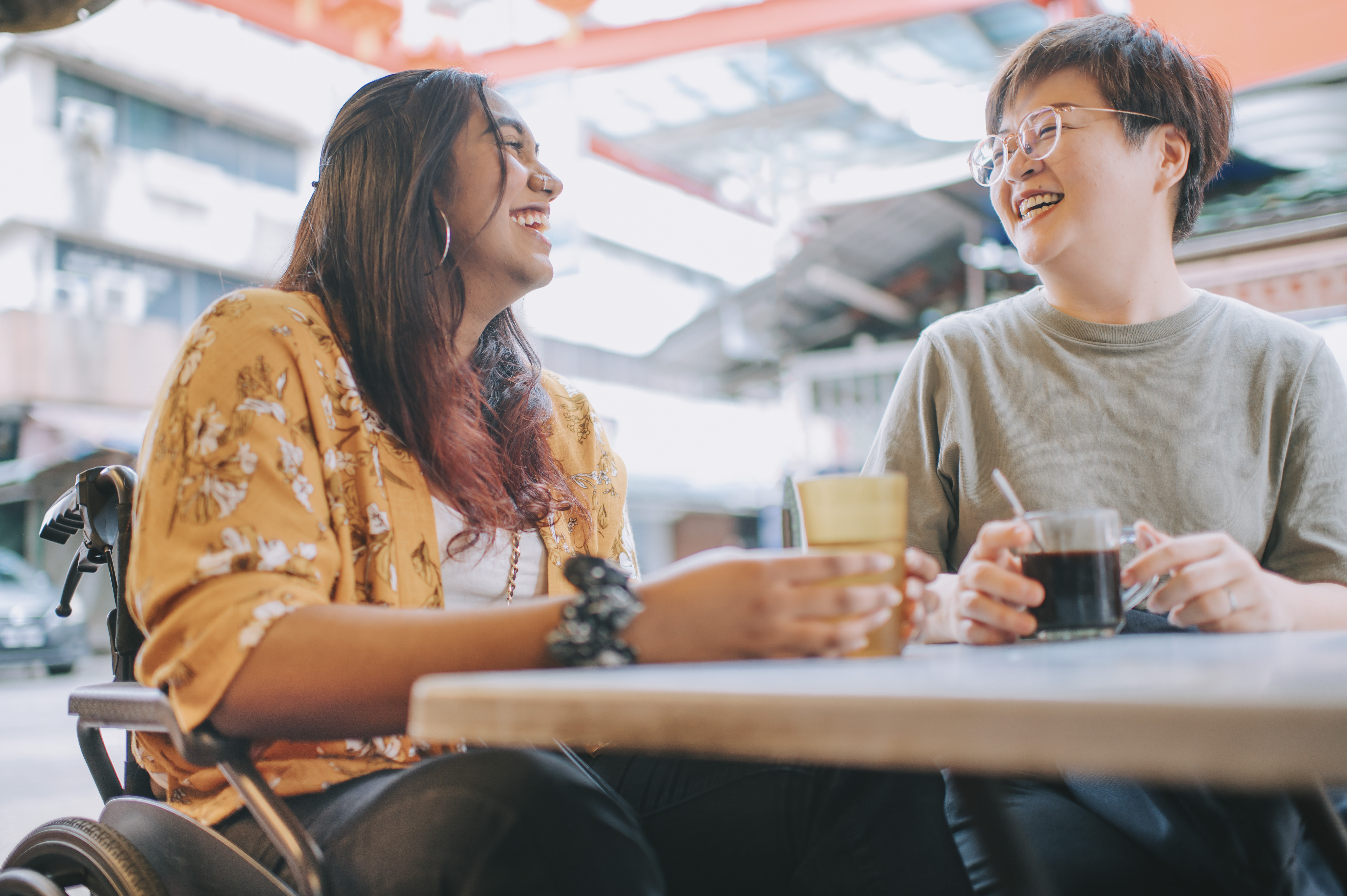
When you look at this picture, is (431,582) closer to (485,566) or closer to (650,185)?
(485,566)

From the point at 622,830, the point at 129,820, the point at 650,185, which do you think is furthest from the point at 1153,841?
the point at 650,185

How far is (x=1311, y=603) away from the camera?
95cm

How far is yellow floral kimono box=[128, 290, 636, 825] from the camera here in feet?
2.50

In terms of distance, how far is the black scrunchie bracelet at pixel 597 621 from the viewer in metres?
0.64

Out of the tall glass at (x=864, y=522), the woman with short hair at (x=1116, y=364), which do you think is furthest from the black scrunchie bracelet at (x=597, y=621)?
the woman with short hair at (x=1116, y=364)

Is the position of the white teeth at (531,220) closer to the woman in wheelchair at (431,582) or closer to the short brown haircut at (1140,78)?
the woman in wheelchair at (431,582)

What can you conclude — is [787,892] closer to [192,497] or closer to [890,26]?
[192,497]

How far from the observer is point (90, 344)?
784cm

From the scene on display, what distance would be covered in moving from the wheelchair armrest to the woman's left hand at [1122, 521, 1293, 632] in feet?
2.37

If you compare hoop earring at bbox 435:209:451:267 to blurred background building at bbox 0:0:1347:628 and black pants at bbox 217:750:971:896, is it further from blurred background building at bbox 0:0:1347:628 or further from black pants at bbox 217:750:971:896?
black pants at bbox 217:750:971:896

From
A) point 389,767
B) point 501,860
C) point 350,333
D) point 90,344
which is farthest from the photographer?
point 90,344

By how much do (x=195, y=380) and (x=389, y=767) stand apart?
374mm

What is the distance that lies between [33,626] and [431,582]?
20.6 feet

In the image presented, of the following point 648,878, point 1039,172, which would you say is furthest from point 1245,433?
point 648,878
